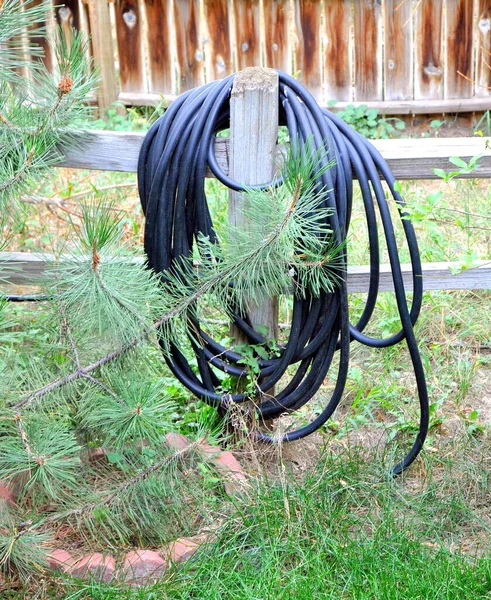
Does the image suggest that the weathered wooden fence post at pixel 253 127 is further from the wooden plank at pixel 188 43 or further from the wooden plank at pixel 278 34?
the wooden plank at pixel 188 43

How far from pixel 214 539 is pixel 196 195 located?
3.46ft

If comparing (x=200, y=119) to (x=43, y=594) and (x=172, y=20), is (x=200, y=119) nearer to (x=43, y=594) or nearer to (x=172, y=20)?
(x=43, y=594)

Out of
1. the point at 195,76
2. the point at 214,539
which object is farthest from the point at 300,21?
the point at 214,539

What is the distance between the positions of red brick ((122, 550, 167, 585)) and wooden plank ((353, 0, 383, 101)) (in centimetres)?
485

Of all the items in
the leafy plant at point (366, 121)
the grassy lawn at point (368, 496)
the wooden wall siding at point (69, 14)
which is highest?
the wooden wall siding at point (69, 14)

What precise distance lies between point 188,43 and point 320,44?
3.54ft

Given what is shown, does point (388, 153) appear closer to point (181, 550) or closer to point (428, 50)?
point (181, 550)

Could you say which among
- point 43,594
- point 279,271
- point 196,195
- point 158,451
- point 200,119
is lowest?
point 43,594

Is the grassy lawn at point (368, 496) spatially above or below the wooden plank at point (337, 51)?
below

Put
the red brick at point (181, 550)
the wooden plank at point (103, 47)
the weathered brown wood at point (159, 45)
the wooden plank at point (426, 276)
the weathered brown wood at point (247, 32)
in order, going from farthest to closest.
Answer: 1. the weathered brown wood at point (159, 45)
2. the weathered brown wood at point (247, 32)
3. the wooden plank at point (103, 47)
4. the wooden plank at point (426, 276)
5. the red brick at point (181, 550)

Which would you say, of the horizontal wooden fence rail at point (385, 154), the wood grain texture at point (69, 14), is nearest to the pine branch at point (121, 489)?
the horizontal wooden fence rail at point (385, 154)

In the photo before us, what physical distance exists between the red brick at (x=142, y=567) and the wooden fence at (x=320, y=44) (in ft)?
14.9

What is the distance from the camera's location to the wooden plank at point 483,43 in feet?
19.6

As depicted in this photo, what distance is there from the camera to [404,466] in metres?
2.70
